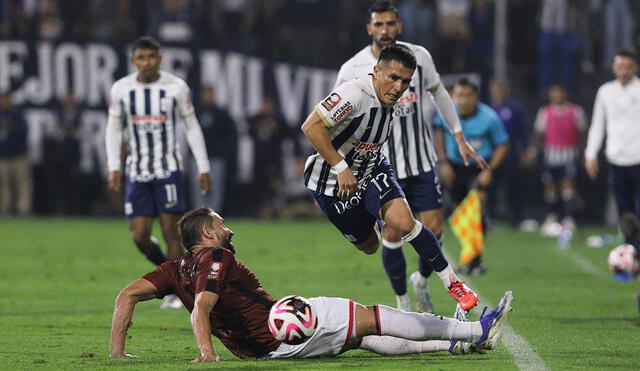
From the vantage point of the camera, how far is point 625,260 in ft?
41.9

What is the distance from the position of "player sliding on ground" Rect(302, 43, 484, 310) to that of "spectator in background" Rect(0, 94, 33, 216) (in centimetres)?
1493

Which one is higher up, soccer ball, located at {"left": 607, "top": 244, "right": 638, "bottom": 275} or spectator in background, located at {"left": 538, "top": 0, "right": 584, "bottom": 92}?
spectator in background, located at {"left": 538, "top": 0, "right": 584, "bottom": 92}

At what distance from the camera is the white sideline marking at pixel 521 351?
7.04 meters

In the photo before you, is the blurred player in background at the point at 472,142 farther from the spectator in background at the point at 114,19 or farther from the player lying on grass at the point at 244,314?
the spectator in background at the point at 114,19

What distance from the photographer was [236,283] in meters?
6.95

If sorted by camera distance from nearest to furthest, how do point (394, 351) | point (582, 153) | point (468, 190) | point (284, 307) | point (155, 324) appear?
point (284, 307), point (394, 351), point (155, 324), point (468, 190), point (582, 153)

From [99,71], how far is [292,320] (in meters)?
16.3

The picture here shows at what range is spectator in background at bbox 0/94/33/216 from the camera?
22250 millimetres

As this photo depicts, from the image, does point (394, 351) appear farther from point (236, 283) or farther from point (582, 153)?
point (582, 153)

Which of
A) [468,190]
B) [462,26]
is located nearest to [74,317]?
[468,190]

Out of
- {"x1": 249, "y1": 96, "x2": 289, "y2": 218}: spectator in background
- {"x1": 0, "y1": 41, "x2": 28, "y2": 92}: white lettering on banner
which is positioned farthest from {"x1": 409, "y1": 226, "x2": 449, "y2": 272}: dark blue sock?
{"x1": 0, "y1": 41, "x2": 28, "y2": 92}: white lettering on banner

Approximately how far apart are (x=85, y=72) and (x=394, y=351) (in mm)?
16084

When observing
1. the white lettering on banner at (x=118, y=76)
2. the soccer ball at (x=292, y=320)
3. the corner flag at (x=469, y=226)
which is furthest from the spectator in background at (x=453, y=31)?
the soccer ball at (x=292, y=320)

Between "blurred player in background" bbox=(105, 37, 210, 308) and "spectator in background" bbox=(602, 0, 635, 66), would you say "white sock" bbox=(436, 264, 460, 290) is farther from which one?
"spectator in background" bbox=(602, 0, 635, 66)
